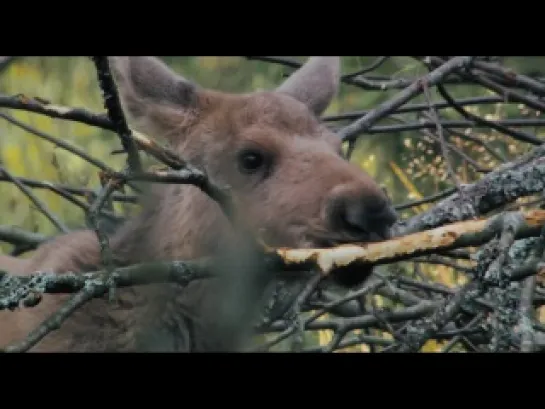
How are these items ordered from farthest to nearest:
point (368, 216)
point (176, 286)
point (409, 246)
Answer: point (176, 286) → point (368, 216) → point (409, 246)

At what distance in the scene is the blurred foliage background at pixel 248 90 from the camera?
234 cm

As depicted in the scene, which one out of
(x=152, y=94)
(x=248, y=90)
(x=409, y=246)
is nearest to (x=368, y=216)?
(x=409, y=246)

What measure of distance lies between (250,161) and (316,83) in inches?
18.0

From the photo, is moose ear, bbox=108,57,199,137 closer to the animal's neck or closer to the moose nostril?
the animal's neck

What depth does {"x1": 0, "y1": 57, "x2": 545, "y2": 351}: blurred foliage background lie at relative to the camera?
7.67 feet

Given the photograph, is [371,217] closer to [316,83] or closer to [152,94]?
[152,94]

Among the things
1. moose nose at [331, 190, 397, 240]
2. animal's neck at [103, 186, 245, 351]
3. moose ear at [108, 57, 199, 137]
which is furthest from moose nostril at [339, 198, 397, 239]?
moose ear at [108, 57, 199, 137]

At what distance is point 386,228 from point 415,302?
75 cm

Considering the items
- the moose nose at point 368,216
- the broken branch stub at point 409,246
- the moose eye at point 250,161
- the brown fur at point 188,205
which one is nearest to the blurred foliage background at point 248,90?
→ the brown fur at point 188,205

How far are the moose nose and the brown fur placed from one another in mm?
158

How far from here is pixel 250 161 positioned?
6.46ft
